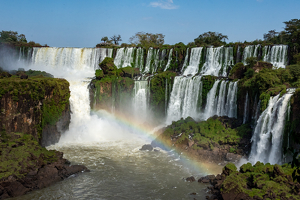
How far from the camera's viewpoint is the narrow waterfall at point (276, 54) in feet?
96.4

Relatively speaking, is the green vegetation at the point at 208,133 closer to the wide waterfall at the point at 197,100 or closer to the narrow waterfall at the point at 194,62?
the wide waterfall at the point at 197,100

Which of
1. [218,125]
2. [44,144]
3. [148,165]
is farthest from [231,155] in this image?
[44,144]

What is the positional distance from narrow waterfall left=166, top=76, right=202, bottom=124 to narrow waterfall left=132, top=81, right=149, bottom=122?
2935 millimetres

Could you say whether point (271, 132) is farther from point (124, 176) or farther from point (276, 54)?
point (276, 54)

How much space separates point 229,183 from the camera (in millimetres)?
12938

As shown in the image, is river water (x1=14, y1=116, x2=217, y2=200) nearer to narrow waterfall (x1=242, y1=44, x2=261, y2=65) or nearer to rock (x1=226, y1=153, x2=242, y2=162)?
rock (x1=226, y1=153, x2=242, y2=162)

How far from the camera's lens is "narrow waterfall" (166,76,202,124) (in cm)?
2873

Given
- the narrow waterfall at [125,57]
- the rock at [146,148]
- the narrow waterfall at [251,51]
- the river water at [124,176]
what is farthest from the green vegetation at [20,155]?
the narrow waterfall at [251,51]

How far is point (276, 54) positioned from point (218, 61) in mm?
6763

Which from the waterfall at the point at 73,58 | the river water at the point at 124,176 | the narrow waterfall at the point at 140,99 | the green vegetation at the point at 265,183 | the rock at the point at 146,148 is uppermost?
the waterfall at the point at 73,58

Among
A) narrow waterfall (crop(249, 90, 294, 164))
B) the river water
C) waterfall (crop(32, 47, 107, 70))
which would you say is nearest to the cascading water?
the river water

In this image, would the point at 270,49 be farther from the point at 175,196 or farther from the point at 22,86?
the point at 22,86

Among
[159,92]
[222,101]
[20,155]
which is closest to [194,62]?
[159,92]

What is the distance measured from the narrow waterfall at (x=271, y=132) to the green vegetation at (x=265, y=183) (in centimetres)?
359
